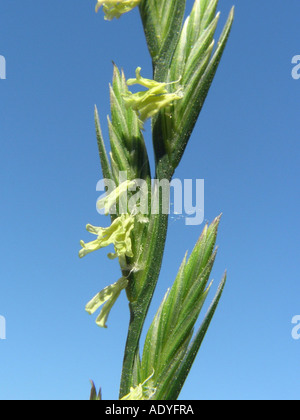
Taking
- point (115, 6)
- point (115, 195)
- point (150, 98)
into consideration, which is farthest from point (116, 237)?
point (115, 6)

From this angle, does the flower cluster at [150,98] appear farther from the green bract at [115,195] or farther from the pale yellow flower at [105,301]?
the pale yellow flower at [105,301]

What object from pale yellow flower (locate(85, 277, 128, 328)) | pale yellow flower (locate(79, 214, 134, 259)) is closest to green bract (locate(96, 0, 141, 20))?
pale yellow flower (locate(79, 214, 134, 259))

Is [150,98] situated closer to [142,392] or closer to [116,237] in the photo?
[116,237]

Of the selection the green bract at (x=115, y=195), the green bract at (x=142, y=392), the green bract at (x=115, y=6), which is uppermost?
the green bract at (x=115, y=6)

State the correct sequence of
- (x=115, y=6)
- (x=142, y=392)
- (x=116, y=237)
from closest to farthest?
(x=142, y=392), (x=116, y=237), (x=115, y=6)

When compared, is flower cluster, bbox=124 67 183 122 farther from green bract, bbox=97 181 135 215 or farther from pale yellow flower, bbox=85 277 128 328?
pale yellow flower, bbox=85 277 128 328

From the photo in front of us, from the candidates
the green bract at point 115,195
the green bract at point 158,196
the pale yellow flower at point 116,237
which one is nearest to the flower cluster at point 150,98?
the green bract at point 158,196
